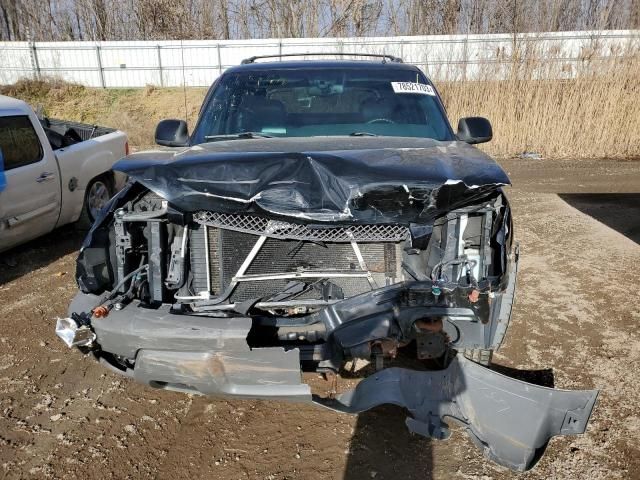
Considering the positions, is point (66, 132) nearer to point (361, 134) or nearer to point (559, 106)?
point (361, 134)

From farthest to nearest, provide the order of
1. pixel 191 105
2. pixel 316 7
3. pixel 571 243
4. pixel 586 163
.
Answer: pixel 316 7 → pixel 191 105 → pixel 586 163 → pixel 571 243

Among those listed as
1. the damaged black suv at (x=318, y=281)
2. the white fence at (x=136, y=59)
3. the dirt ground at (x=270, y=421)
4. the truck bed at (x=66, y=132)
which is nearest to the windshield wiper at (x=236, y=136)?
the damaged black suv at (x=318, y=281)

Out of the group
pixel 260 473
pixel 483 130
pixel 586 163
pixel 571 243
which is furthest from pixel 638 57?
pixel 260 473

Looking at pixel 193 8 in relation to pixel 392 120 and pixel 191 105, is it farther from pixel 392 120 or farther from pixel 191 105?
pixel 392 120

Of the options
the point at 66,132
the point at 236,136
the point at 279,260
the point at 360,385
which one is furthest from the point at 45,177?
the point at 360,385

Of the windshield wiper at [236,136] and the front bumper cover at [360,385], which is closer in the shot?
the front bumper cover at [360,385]

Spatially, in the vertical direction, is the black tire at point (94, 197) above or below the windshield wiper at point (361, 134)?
below

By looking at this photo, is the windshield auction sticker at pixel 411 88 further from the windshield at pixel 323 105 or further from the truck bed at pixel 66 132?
the truck bed at pixel 66 132

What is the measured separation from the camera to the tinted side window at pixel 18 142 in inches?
206

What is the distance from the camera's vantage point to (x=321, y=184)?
99.9 inches

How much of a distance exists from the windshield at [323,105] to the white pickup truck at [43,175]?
246cm

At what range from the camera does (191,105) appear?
2030cm

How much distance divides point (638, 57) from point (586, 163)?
282 centimetres

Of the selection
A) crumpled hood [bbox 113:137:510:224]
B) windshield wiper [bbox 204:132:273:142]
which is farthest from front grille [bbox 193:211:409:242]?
windshield wiper [bbox 204:132:273:142]
